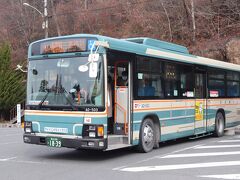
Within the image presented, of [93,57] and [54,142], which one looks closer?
[93,57]

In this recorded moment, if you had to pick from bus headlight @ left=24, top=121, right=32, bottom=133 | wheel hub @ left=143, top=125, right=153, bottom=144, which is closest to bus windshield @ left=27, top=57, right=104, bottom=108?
bus headlight @ left=24, top=121, right=32, bottom=133

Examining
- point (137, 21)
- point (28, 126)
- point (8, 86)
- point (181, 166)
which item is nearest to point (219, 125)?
point (181, 166)

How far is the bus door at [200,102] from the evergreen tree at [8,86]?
17.3 meters

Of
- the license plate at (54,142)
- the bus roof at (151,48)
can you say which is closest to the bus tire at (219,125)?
the bus roof at (151,48)

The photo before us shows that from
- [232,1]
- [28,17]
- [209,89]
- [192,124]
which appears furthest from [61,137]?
[28,17]

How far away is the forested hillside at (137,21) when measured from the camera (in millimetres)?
33250

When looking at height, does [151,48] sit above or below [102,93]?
above

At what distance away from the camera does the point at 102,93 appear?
10.5 m

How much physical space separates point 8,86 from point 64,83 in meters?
20.2

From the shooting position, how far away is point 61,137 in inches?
421

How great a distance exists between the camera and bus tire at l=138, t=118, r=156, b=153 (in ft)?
39.8

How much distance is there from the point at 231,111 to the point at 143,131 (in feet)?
25.5

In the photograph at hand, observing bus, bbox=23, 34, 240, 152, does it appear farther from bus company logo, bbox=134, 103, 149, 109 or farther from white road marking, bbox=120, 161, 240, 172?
white road marking, bbox=120, 161, 240, 172

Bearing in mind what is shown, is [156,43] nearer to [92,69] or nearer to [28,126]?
[92,69]
